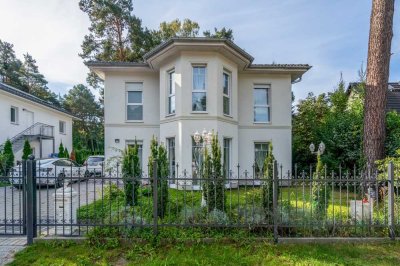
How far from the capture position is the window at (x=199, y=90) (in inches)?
394

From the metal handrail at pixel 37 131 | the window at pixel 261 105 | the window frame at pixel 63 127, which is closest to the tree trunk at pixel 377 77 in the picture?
the window at pixel 261 105

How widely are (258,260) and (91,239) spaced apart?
2984 mm

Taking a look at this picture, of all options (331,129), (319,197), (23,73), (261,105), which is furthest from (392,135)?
(23,73)

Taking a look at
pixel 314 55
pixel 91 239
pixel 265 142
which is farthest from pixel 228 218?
pixel 314 55

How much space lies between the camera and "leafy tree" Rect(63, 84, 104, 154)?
39344 mm

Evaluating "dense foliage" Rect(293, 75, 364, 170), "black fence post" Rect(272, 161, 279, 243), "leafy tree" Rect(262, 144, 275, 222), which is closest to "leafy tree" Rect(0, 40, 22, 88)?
"dense foliage" Rect(293, 75, 364, 170)

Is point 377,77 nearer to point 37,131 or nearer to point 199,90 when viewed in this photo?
point 199,90

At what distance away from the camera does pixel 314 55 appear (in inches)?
499

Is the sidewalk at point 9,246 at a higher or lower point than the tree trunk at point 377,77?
lower

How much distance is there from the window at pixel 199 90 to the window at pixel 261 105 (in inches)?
131

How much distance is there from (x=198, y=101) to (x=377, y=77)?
6.11m

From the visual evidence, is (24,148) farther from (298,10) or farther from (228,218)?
(298,10)

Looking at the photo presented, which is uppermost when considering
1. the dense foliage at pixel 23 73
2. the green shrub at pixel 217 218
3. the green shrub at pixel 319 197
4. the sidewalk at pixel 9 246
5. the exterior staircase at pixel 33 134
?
the dense foliage at pixel 23 73

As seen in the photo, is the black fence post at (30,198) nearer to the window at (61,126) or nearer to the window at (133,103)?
the window at (133,103)
